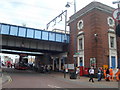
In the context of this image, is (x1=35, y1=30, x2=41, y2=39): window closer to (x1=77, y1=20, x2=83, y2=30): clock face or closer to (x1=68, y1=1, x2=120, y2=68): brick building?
(x1=68, y1=1, x2=120, y2=68): brick building

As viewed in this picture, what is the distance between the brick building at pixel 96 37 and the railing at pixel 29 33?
156 inches

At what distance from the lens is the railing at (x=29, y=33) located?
28.4 m

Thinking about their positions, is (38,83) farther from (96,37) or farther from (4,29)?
(4,29)

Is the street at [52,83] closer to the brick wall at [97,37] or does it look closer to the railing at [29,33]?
the brick wall at [97,37]

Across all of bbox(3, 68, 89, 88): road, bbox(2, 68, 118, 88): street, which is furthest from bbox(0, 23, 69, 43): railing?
bbox(3, 68, 89, 88): road

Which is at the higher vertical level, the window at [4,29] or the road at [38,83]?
the window at [4,29]

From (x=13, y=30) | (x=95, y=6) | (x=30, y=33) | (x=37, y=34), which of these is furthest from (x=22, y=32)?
(x=95, y=6)

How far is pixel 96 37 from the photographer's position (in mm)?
25281

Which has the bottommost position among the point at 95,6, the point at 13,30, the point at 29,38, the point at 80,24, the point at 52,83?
the point at 52,83

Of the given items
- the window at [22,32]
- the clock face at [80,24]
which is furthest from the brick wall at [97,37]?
the window at [22,32]

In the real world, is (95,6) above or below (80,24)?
above

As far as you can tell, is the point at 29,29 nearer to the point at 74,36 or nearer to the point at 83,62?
the point at 74,36

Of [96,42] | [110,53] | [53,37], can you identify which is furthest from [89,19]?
[53,37]

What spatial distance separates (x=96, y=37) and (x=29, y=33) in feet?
41.8
